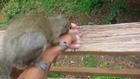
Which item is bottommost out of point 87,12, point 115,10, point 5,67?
point 87,12

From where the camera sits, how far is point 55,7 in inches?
185

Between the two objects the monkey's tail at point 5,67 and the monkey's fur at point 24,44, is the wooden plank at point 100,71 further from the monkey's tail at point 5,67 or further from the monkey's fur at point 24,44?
the monkey's tail at point 5,67

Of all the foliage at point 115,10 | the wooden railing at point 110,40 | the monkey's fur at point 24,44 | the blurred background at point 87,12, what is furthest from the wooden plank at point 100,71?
the foliage at point 115,10

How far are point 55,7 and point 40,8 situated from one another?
11.1 inches

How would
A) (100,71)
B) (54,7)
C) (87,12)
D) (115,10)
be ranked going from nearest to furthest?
(100,71) → (115,10) → (87,12) → (54,7)

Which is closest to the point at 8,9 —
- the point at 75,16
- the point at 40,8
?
the point at 40,8

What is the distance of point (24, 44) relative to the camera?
168 centimetres

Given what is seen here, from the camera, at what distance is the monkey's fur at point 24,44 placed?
63.9 inches

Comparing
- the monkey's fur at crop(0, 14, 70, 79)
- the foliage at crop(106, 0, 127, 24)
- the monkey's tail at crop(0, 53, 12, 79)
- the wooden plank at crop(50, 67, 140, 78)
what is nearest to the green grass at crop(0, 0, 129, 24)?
the foliage at crop(106, 0, 127, 24)

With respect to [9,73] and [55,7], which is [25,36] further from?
[55,7]

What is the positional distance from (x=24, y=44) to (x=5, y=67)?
0.56ft

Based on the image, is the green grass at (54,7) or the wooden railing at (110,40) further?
the green grass at (54,7)

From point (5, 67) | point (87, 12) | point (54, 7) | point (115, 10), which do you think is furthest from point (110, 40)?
point (54, 7)

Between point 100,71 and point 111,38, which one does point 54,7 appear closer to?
point 100,71
